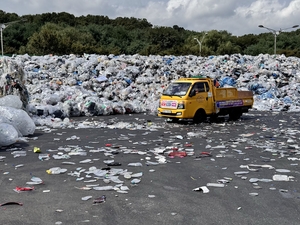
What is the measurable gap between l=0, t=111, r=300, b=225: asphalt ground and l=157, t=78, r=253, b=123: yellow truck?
5.61ft

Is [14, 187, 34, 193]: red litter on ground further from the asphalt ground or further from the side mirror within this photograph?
→ the side mirror

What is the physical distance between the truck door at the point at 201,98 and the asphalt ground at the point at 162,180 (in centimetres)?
191

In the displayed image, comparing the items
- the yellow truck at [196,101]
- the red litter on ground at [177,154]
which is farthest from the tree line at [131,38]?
the red litter on ground at [177,154]

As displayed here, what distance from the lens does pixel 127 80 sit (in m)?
22.0

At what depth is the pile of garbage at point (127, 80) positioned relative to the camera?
16.1 m

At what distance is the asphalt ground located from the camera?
4.67 metres

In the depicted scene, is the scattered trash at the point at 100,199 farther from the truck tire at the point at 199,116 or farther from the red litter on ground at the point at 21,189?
the truck tire at the point at 199,116

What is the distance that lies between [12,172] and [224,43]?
68979 millimetres

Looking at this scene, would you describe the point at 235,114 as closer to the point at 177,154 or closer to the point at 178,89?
the point at 178,89

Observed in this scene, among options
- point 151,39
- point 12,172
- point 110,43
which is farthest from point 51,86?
point 151,39

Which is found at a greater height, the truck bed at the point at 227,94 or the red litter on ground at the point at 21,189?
the truck bed at the point at 227,94

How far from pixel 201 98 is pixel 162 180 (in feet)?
24.3

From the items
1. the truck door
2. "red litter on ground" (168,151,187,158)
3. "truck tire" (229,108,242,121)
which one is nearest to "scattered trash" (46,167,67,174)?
"red litter on ground" (168,151,187,158)

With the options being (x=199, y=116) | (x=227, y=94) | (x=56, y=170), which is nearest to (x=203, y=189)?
(x=56, y=170)
